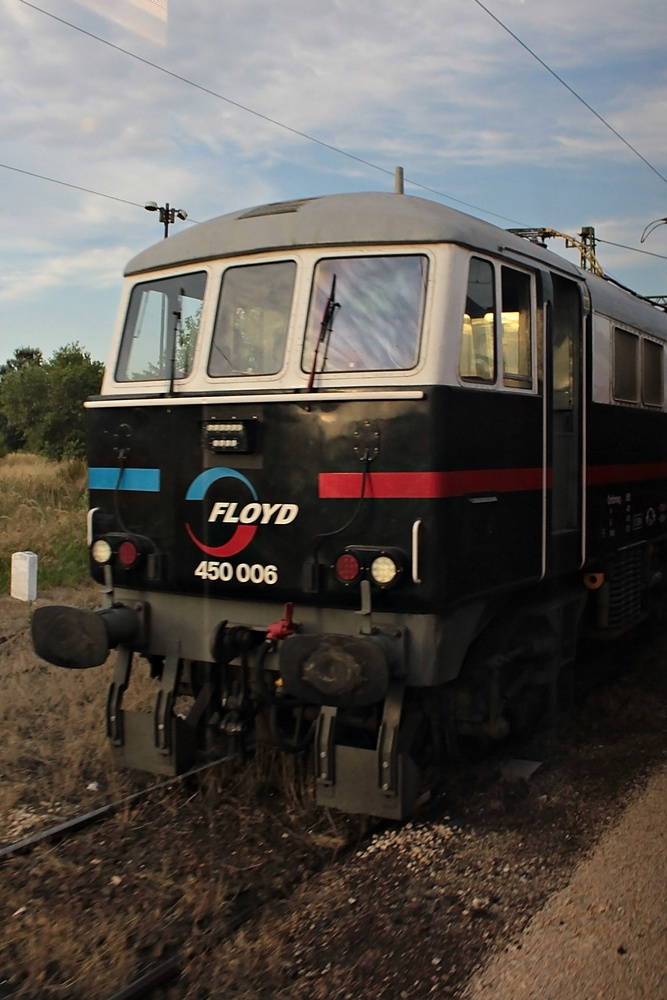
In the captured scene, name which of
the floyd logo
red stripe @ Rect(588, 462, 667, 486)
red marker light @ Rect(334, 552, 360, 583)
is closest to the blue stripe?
the floyd logo

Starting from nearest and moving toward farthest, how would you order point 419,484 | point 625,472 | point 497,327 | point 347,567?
1. point 419,484
2. point 347,567
3. point 497,327
4. point 625,472

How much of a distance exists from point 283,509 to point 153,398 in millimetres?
1082

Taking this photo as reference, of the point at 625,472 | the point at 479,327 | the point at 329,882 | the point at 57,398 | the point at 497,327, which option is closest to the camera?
the point at 329,882

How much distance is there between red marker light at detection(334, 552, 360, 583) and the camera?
14.9 ft

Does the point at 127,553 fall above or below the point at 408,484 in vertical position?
below

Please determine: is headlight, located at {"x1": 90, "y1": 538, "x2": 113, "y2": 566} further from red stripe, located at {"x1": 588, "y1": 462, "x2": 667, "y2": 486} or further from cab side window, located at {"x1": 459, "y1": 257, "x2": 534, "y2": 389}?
red stripe, located at {"x1": 588, "y1": 462, "x2": 667, "y2": 486}

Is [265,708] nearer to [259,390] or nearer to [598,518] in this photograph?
[259,390]

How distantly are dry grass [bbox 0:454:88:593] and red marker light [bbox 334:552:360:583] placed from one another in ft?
26.6

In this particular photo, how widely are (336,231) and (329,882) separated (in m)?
3.13

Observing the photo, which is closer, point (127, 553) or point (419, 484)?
point (419, 484)

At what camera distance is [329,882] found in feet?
14.0

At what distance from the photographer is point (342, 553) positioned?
15.1ft

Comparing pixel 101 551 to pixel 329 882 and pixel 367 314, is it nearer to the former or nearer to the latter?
pixel 367 314

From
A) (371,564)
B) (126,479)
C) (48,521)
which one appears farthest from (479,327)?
(48,521)
